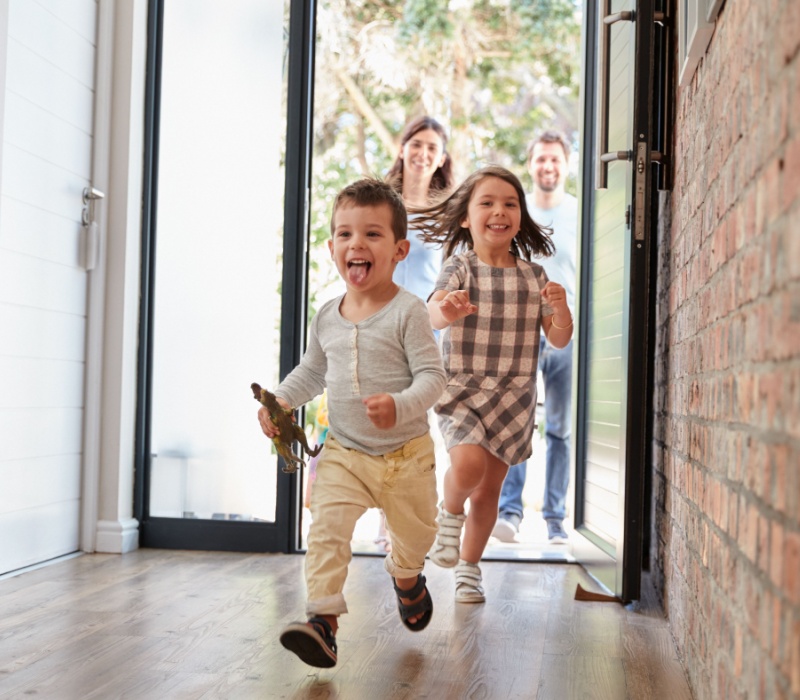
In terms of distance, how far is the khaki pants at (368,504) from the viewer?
2002 millimetres

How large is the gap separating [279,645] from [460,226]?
4.63ft

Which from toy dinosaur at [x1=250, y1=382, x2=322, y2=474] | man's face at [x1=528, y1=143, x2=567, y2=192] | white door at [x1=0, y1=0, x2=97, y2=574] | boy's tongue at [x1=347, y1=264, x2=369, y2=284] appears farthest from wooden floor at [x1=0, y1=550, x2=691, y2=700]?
man's face at [x1=528, y1=143, x2=567, y2=192]

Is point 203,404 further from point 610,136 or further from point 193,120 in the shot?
point 610,136

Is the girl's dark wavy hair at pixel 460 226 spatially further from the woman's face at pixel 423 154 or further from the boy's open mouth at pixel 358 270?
the woman's face at pixel 423 154

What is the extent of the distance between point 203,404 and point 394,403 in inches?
69.8

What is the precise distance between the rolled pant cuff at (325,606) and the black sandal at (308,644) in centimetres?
5

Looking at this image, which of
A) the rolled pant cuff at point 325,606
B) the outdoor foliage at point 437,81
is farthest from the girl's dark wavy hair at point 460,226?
the outdoor foliage at point 437,81

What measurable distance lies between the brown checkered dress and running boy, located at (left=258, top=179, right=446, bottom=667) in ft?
2.01

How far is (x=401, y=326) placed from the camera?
7.07 feet

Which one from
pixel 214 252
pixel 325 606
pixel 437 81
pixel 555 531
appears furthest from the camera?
pixel 437 81

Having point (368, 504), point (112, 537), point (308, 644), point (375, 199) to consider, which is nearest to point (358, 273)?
point (375, 199)

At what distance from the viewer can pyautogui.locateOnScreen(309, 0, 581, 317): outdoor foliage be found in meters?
7.67

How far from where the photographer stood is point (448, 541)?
273 centimetres

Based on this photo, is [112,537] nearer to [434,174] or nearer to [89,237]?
[89,237]
